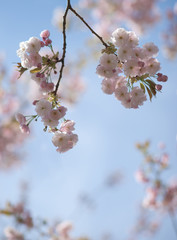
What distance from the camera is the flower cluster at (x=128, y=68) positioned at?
1580 mm

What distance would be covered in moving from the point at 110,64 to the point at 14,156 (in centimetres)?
787

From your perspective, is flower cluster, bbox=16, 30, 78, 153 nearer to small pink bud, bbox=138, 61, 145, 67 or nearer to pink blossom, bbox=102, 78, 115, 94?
pink blossom, bbox=102, 78, 115, 94

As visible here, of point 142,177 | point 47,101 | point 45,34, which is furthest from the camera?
point 142,177

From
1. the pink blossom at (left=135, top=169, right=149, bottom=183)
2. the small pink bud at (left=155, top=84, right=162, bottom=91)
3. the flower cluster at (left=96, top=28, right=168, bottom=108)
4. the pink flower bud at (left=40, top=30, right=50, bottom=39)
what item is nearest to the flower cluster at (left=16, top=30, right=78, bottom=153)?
the pink flower bud at (left=40, top=30, right=50, bottom=39)

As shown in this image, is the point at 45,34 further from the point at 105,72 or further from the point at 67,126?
the point at 67,126

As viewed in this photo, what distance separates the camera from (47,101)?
1538 mm

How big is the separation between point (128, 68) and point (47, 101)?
1.98 ft

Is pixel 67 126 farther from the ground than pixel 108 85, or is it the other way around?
pixel 108 85

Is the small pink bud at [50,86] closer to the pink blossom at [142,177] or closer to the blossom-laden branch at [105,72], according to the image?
the blossom-laden branch at [105,72]

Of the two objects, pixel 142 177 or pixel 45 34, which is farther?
pixel 142 177

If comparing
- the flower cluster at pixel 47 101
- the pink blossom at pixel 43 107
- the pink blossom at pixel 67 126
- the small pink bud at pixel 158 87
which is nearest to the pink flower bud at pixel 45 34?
the flower cluster at pixel 47 101

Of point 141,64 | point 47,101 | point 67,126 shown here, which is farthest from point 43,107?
point 141,64

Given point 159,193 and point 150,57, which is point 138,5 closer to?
point 159,193

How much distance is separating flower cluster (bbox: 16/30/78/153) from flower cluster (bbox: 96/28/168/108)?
362 millimetres
